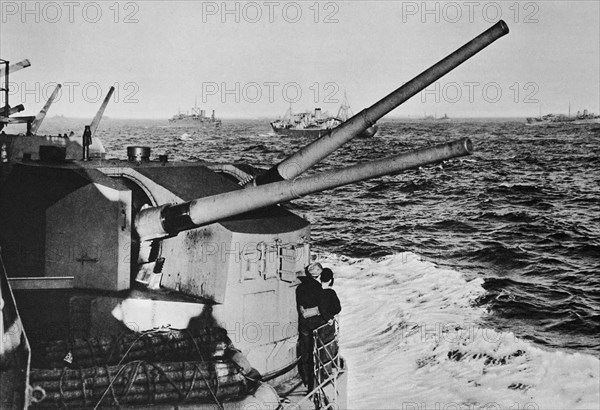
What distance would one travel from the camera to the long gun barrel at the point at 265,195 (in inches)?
217

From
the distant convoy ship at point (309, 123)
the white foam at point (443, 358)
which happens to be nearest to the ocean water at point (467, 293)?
the white foam at point (443, 358)

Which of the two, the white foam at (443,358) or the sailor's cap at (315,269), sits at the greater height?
the sailor's cap at (315,269)

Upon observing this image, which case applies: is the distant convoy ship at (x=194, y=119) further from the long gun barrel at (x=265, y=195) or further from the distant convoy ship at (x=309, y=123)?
the long gun barrel at (x=265, y=195)

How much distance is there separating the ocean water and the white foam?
0.09 ft

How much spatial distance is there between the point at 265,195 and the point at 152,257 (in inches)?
93.3

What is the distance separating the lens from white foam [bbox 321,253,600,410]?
32.3 ft

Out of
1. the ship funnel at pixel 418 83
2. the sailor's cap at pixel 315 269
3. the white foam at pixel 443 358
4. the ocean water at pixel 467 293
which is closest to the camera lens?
the ship funnel at pixel 418 83

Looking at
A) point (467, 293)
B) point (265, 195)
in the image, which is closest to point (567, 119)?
point (467, 293)

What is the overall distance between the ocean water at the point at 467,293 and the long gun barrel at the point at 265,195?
4.27 metres

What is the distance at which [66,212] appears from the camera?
7.96 m

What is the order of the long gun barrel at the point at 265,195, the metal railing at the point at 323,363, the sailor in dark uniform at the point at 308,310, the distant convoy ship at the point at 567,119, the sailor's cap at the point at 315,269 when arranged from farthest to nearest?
the distant convoy ship at the point at 567,119
the sailor's cap at the point at 315,269
the sailor in dark uniform at the point at 308,310
the metal railing at the point at 323,363
the long gun barrel at the point at 265,195

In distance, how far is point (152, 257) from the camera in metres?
8.33

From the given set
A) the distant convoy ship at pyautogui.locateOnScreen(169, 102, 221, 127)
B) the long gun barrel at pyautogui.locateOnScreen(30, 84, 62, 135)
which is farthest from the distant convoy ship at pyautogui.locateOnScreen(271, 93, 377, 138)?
the long gun barrel at pyautogui.locateOnScreen(30, 84, 62, 135)

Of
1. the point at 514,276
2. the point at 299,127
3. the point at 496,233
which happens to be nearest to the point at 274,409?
the point at 514,276
